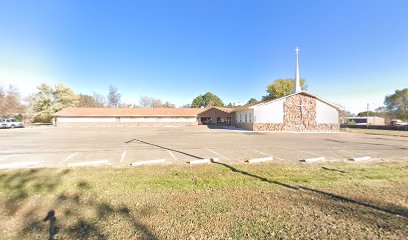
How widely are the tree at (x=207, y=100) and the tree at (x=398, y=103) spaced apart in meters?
50.2

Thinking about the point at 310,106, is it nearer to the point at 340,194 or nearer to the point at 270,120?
the point at 270,120

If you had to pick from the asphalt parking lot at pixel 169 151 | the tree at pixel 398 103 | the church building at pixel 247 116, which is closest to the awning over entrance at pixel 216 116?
the church building at pixel 247 116

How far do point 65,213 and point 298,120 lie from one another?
101 ft

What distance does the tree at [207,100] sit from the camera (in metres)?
69.4

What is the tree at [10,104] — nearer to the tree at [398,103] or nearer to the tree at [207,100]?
the tree at [207,100]

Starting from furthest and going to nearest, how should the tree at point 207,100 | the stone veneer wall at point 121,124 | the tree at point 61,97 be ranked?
the tree at point 207,100 < the tree at point 61,97 < the stone veneer wall at point 121,124

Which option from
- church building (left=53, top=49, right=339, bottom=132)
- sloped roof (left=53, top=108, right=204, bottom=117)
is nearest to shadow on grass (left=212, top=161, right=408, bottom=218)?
church building (left=53, top=49, right=339, bottom=132)

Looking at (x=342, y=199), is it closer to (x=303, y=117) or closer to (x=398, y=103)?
(x=303, y=117)

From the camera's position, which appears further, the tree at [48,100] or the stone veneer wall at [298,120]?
the tree at [48,100]

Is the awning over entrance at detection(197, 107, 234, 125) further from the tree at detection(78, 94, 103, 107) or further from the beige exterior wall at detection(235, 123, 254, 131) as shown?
the tree at detection(78, 94, 103, 107)

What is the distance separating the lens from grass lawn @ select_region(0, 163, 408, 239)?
10.7 feet

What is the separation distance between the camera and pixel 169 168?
7137 millimetres

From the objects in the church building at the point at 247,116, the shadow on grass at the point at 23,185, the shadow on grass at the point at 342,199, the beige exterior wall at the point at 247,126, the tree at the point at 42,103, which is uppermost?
the tree at the point at 42,103

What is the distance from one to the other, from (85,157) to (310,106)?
30.0m
